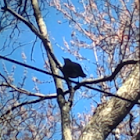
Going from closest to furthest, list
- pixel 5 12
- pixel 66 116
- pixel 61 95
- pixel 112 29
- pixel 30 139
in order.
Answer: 1. pixel 66 116
2. pixel 61 95
3. pixel 5 12
4. pixel 112 29
5. pixel 30 139

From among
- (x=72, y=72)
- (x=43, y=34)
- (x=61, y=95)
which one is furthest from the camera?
(x=43, y=34)

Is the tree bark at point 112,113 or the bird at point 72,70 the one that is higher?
the bird at point 72,70

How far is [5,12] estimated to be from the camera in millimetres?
2621


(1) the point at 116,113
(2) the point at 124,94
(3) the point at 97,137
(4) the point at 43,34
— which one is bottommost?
(3) the point at 97,137

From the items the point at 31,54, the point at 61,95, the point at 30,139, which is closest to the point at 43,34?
the point at 31,54

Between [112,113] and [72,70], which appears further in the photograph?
[112,113]

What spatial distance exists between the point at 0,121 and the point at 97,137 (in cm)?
113

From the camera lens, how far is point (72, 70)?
156 centimetres

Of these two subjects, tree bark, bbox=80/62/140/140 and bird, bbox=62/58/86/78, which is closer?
bird, bbox=62/58/86/78

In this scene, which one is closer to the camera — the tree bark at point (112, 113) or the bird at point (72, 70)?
A: the bird at point (72, 70)

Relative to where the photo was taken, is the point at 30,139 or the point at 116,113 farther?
the point at 30,139

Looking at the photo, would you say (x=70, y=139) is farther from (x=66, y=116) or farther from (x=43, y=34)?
(x=43, y=34)

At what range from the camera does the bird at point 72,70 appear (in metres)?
1.55

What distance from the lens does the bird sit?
1.55 m
